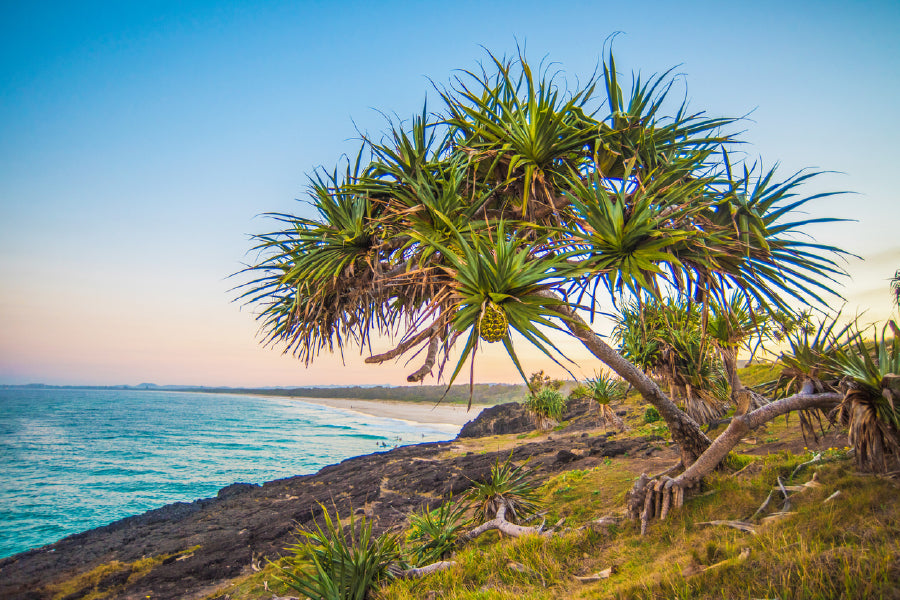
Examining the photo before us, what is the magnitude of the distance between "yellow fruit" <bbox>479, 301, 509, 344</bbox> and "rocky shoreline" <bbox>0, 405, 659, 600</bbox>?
4.32m

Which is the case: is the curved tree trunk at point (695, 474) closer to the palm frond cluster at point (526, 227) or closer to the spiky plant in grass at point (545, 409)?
the palm frond cluster at point (526, 227)

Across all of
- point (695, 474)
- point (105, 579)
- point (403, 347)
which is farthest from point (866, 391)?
point (105, 579)

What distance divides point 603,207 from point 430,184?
219 centimetres

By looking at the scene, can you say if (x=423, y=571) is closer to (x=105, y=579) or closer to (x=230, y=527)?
(x=105, y=579)

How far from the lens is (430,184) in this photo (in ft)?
16.3

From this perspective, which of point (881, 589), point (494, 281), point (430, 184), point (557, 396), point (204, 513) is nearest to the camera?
point (881, 589)

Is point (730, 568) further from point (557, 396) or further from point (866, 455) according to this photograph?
point (557, 396)

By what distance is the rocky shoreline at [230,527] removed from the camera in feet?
27.3

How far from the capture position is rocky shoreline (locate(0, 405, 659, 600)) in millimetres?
8312

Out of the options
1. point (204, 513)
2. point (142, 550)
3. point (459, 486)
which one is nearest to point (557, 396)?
point (459, 486)

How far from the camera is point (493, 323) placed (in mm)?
3236

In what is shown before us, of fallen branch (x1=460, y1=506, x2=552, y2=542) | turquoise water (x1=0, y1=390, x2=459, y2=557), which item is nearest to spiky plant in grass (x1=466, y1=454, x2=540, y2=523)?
fallen branch (x1=460, y1=506, x2=552, y2=542)

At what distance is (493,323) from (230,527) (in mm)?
12305

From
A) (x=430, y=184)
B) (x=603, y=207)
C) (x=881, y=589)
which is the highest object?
(x=430, y=184)
